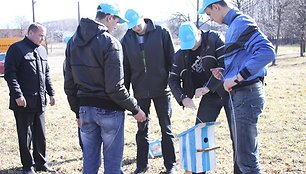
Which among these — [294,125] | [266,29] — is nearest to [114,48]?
[294,125]

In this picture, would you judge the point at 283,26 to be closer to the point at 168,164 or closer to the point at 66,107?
the point at 66,107

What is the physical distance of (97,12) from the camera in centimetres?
350

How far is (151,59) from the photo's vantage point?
4695 mm

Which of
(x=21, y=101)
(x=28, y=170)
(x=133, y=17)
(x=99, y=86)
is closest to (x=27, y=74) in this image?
(x=21, y=101)

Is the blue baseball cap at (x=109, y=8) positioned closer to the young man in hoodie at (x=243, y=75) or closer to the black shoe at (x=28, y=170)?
the young man in hoodie at (x=243, y=75)

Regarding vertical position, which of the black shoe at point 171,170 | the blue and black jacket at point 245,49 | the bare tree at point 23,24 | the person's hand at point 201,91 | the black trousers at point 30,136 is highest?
the bare tree at point 23,24

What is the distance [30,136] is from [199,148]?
2.30m

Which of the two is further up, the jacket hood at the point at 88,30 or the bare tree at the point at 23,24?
the bare tree at the point at 23,24

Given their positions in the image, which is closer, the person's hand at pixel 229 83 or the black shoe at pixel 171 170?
the person's hand at pixel 229 83

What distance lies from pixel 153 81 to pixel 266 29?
36.1 m

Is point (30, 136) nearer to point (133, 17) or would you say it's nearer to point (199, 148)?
point (133, 17)

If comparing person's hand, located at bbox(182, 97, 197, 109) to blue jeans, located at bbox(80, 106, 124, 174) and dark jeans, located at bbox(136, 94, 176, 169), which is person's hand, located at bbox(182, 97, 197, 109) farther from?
blue jeans, located at bbox(80, 106, 124, 174)

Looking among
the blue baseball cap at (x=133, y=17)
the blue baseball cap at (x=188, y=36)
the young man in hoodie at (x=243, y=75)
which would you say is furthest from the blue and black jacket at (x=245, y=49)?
the blue baseball cap at (x=133, y=17)

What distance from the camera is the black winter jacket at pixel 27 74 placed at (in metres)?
4.89
